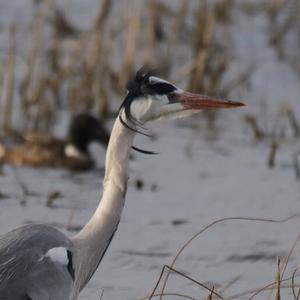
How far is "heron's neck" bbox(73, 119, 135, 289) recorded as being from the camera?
18.9 feet

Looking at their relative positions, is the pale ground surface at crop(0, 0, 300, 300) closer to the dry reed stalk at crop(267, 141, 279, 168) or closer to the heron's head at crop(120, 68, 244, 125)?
the dry reed stalk at crop(267, 141, 279, 168)

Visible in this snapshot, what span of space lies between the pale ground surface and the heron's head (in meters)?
1.71

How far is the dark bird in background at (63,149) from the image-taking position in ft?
34.9

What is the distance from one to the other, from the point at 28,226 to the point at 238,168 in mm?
5105

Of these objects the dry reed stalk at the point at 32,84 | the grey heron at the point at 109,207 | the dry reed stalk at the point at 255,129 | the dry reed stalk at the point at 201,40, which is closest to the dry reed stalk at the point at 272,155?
the dry reed stalk at the point at 255,129

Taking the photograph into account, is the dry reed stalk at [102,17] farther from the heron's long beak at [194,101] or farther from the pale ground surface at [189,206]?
the heron's long beak at [194,101]

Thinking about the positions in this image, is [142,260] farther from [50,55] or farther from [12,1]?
[12,1]

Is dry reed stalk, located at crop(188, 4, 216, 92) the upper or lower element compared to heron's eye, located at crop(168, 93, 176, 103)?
lower

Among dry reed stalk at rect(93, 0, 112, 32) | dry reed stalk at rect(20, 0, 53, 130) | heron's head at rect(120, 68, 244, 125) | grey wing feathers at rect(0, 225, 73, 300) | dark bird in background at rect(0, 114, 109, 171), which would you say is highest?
heron's head at rect(120, 68, 244, 125)

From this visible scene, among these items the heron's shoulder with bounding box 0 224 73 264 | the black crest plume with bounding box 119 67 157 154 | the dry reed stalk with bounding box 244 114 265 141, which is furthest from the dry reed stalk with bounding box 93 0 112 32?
the heron's shoulder with bounding box 0 224 73 264

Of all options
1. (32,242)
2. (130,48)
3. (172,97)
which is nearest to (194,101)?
(172,97)

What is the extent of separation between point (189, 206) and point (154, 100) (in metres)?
3.80

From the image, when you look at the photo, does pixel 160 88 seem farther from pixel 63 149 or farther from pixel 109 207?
pixel 63 149

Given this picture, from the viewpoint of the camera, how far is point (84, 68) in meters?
11.6
